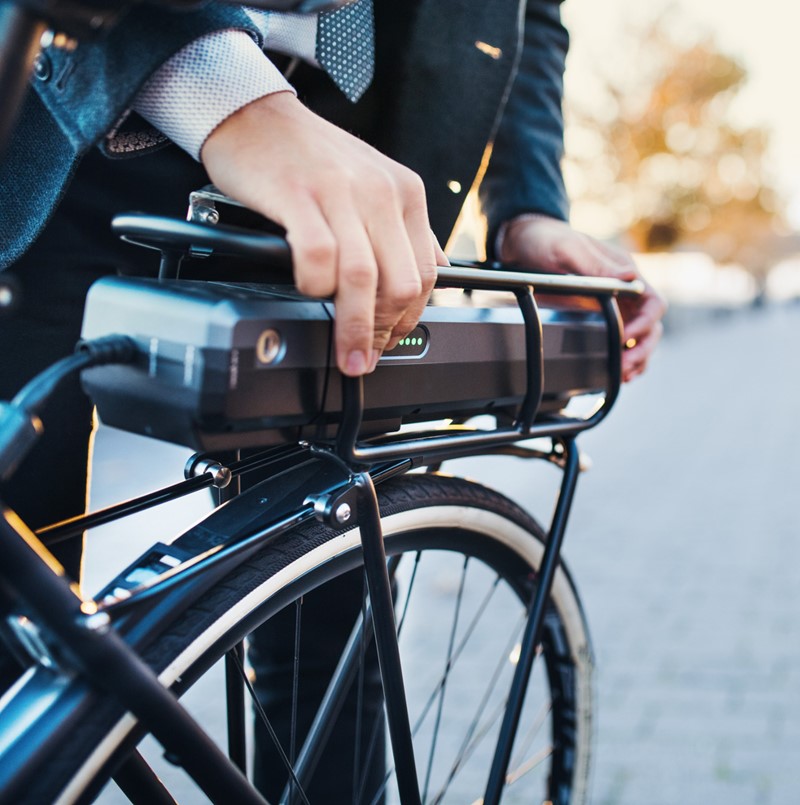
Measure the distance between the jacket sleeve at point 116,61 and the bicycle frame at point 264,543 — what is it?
1.00ft

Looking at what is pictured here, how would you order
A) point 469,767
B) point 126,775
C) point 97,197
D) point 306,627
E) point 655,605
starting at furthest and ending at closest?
point 655,605, point 469,767, point 306,627, point 97,197, point 126,775

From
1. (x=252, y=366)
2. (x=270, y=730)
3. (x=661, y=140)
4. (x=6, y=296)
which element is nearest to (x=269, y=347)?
(x=252, y=366)

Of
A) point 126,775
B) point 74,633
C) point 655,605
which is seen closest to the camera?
point 74,633

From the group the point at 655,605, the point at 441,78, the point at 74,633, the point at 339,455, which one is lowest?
the point at 655,605

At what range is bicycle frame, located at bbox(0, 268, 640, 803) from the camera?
710 mm

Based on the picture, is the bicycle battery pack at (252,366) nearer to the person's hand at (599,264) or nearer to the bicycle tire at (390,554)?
the bicycle tire at (390,554)

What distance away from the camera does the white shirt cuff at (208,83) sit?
2.53ft

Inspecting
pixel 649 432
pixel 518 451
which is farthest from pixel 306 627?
pixel 649 432

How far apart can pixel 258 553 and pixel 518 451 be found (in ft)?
1.52

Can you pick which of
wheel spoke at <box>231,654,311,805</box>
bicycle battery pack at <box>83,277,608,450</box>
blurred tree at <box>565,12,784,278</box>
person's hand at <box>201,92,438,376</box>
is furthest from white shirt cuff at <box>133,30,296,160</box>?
blurred tree at <box>565,12,784,278</box>

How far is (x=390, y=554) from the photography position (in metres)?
1.11

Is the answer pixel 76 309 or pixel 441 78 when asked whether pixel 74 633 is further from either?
pixel 441 78

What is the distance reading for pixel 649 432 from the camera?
781 cm

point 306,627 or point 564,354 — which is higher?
point 564,354
